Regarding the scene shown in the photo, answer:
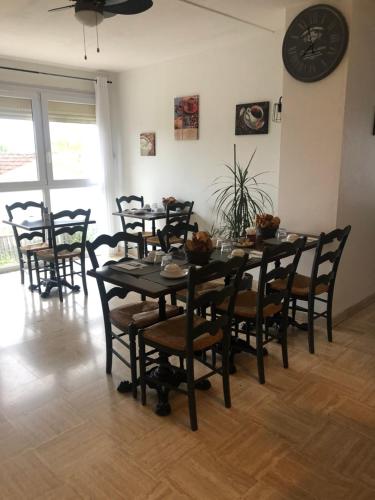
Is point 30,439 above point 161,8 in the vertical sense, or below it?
below

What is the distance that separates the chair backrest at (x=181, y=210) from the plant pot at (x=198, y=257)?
2.38 meters

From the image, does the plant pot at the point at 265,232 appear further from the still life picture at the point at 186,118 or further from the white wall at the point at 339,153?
the still life picture at the point at 186,118

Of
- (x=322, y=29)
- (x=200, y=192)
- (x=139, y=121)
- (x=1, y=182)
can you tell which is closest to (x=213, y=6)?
(x=322, y=29)

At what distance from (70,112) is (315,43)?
3702 mm

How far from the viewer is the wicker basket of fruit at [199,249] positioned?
8.68 ft

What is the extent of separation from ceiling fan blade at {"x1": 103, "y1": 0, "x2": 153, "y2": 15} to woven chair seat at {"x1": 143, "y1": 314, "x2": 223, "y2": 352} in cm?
196

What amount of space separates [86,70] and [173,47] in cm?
174

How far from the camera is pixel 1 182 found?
529 centimetres

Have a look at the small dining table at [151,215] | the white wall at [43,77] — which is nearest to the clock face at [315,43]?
the small dining table at [151,215]

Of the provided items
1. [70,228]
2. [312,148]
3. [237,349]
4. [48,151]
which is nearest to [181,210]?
[70,228]

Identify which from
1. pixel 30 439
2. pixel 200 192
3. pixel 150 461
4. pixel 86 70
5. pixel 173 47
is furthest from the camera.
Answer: pixel 86 70

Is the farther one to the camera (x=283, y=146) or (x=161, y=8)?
(x=283, y=146)

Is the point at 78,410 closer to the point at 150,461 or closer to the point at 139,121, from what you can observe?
the point at 150,461

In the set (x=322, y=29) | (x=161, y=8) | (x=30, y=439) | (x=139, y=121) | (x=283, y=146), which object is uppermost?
(x=161, y=8)
